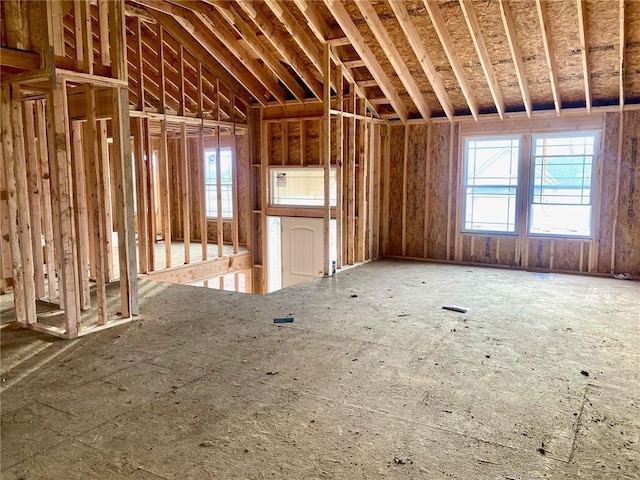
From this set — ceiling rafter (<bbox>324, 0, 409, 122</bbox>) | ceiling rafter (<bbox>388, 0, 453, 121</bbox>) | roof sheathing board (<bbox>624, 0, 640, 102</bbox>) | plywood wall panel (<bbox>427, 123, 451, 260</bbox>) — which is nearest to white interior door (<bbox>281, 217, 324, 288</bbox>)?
plywood wall panel (<bbox>427, 123, 451, 260</bbox>)

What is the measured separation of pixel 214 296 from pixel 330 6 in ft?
12.7

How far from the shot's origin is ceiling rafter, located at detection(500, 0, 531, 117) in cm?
582

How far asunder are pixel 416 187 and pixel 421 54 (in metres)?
2.60

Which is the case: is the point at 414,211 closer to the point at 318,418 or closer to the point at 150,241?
the point at 150,241

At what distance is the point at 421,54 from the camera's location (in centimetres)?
687

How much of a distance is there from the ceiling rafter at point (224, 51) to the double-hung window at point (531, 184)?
144 inches

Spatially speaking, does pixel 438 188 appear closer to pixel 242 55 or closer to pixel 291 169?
pixel 291 169

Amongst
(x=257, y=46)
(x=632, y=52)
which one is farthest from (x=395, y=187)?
(x=632, y=52)

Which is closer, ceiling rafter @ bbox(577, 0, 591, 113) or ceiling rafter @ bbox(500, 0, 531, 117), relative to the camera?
ceiling rafter @ bbox(577, 0, 591, 113)

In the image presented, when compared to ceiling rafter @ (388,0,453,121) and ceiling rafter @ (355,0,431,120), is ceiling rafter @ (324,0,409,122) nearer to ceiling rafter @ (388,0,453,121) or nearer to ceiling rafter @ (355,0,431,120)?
ceiling rafter @ (355,0,431,120)

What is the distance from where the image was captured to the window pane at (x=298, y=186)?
29.9ft

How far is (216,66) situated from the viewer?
27.5ft

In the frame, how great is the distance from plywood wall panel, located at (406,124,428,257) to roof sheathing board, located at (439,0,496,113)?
3.71 feet

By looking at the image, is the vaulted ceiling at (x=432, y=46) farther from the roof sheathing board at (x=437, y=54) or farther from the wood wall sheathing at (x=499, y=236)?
the wood wall sheathing at (x=499, y=236)
